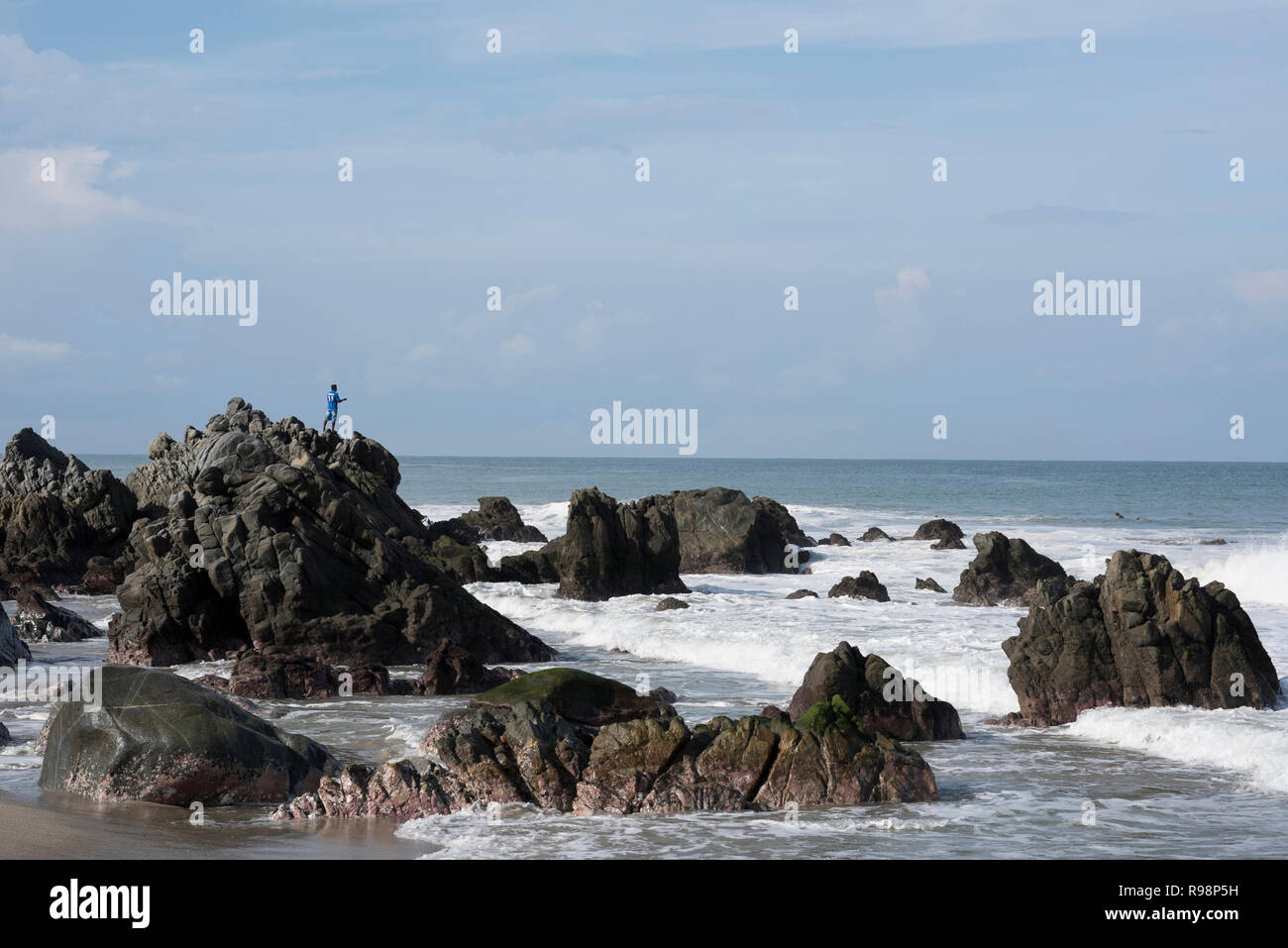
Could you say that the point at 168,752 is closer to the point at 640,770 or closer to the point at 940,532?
the point at 640,770

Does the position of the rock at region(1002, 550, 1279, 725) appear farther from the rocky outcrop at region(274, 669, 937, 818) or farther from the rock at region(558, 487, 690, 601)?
the rock at region(558, 487, 690, 601)

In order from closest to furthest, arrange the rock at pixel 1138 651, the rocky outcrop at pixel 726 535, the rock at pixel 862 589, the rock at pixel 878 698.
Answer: the rock at pixel 878 698 < the rock at pixel 1138 651 < the rock at pixel 862 589 < the rocky outcrop at pixel 726 535

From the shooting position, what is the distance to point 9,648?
64.6ft

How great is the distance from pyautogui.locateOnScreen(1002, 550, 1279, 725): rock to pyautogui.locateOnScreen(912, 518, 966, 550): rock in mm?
30158

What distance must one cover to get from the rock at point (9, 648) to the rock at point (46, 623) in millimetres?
3058

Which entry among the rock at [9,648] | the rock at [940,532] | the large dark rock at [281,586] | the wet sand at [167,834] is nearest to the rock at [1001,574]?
the large dark rock at [281,586]

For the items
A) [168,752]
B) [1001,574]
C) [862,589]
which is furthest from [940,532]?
[168,752]

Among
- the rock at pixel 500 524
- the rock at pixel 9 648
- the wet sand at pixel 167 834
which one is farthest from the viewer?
the rock at pixel 500 524

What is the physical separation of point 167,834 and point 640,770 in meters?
4.06

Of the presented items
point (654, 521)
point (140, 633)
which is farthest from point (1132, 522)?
point (140, 633)

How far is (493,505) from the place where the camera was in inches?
2042

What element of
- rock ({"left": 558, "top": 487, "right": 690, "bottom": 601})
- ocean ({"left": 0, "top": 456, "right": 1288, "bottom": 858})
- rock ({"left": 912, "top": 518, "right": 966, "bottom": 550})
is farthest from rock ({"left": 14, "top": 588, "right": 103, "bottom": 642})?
rock ({"left": 912, "top": 518, "right": 966, "bottom": 550})

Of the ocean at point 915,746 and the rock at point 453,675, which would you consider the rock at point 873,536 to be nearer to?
the ocean at point 915,746

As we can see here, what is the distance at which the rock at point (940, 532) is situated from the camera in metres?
48.4
